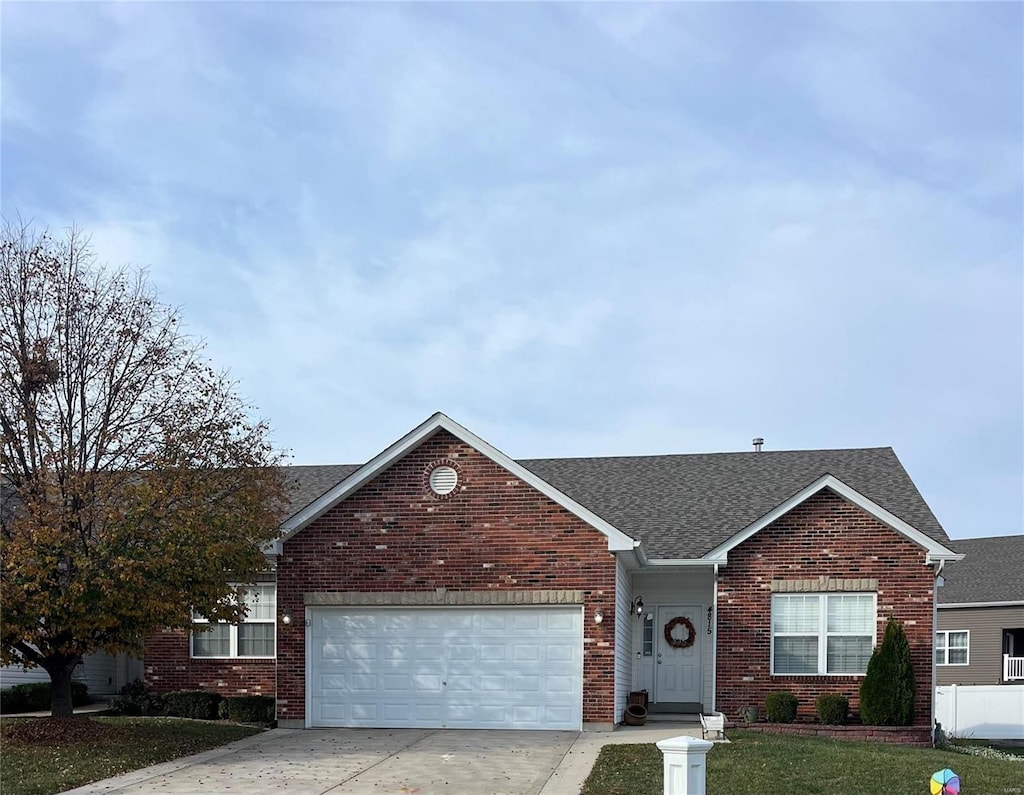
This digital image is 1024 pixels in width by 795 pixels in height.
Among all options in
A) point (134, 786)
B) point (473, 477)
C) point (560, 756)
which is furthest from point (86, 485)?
point (560, 756)

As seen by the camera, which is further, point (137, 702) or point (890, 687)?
point (137, 702)

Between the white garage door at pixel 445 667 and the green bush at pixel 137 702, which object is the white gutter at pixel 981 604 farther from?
the green bush at pixel 137 702

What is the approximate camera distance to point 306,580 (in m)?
22.5

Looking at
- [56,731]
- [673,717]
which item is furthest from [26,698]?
[673,717]

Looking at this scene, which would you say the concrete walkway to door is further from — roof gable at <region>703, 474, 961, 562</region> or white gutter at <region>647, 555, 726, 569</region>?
roof gable at <region>703, 474, 961, 562</region>

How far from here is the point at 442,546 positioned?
22.2m

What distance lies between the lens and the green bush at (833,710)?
21484 millimetres

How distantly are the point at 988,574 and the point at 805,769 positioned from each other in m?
23.4

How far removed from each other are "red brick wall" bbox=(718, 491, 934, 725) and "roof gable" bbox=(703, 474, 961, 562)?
0.48ft

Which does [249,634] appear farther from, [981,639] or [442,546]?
[981,639]

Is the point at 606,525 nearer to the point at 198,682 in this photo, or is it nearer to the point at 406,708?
the point at 406,708

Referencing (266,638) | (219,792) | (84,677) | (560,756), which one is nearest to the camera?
(219,792)

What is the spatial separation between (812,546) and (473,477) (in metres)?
6.51

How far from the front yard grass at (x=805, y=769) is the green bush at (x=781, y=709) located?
6.87 ft
